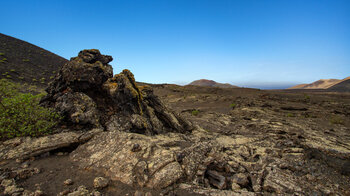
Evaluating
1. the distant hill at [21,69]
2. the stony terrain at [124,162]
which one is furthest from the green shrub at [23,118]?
the distant hill at [21,69]

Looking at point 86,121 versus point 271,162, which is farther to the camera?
point 86,121

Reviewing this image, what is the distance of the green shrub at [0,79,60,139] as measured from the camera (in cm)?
518

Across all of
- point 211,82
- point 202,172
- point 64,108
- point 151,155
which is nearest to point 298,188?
point 202,172

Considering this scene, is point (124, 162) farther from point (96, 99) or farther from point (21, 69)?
point (21, 69)

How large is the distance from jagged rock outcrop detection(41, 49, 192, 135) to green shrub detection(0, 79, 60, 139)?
664mm

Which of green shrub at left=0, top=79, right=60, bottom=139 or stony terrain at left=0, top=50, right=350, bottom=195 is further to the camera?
green shrub at left=0, top=79, right=60, bottom=139

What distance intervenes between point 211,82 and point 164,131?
529ft

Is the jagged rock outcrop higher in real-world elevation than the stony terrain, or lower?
higher

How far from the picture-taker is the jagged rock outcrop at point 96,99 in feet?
21.4

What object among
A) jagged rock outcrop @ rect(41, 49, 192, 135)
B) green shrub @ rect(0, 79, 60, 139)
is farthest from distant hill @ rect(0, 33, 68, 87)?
green shrub @ rect(0, 79, 60, 139)

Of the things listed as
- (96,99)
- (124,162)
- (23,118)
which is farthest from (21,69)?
(124,162)

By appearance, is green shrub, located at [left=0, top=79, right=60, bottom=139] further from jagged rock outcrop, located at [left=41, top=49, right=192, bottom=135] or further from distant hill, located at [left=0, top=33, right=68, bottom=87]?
distant hill, located at [left=0, top=33, right=68, bottom=87]

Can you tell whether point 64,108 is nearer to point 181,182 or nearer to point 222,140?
point 181,182

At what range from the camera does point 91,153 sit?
16.5ft
